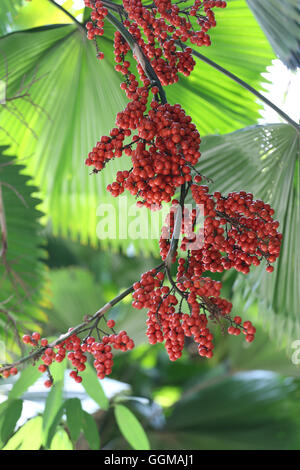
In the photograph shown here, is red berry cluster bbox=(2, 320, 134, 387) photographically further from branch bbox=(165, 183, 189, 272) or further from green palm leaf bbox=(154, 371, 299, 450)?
green palm leaf bbox=(154, 371, 299, 450)

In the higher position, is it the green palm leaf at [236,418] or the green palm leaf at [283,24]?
the green palm leaf at [283,24]

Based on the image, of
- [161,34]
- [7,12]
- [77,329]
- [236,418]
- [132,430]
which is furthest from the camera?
[236,418]

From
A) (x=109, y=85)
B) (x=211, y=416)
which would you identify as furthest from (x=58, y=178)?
(x=211, y=416)

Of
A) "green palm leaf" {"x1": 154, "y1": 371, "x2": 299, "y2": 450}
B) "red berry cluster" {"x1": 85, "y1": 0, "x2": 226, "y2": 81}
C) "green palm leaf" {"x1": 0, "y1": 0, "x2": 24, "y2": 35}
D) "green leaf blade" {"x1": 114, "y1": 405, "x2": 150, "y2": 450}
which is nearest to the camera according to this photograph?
"red berry cluster" {"x1": 85, "y1": 0, "x2": 226, "y2": 81}

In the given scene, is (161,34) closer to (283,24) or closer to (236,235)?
(283,24)

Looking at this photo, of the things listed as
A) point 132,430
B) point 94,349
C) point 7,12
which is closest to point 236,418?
point 132,430

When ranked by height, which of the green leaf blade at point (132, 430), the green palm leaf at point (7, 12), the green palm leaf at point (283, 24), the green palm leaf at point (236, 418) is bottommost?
the green palm leaf at point (236, 418)

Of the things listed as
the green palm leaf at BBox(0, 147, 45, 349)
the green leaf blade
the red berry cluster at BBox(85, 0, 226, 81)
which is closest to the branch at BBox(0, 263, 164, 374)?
the red berry cluster at BBox(85, 0, 226, 81)

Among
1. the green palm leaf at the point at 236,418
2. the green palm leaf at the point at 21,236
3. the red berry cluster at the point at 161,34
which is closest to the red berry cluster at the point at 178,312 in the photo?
the red berry cluster at the point at 161,34

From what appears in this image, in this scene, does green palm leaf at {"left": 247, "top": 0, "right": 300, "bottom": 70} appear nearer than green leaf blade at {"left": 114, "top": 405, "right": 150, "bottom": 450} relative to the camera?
Yes

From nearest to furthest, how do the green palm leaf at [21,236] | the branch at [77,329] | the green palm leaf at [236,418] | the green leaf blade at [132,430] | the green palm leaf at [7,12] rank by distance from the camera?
1. the branch at [77,329]
2. the green leaf blade at [132,430]
3. the green palm leaf at [7,12]
4. the green palm leaf at [21,236]
5. the green palm leaf at [236,418]

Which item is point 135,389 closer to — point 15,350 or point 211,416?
point 211,416

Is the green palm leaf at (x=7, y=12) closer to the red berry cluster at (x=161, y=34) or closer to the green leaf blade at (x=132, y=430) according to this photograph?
the red berry cluster at (x=161, y=34)

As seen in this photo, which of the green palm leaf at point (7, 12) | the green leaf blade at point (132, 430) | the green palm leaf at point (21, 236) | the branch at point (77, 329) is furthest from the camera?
the green palm leaf at point (21, 236)
